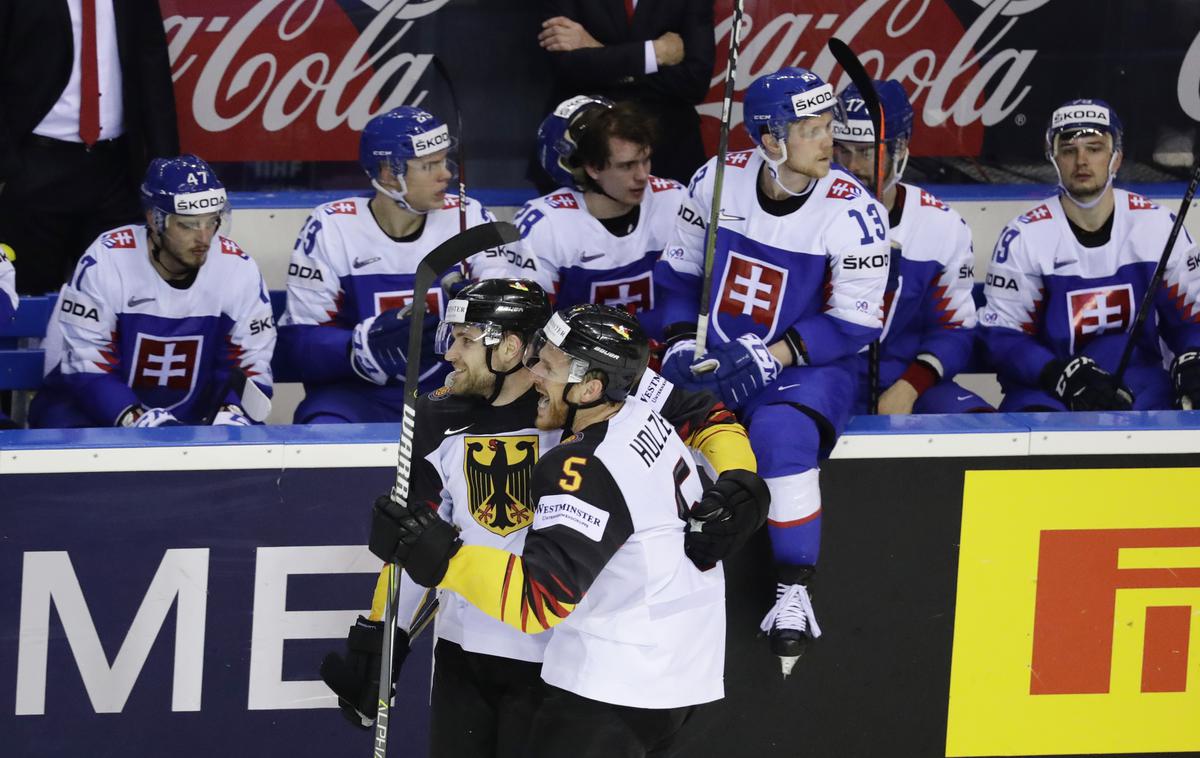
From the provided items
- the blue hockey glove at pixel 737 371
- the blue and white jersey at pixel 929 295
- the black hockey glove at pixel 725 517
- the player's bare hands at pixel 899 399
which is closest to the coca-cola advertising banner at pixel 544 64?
the blue and white jersey at pixel 929 295

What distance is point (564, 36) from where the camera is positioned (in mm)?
5070

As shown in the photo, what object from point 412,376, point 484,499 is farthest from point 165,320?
point 484,499

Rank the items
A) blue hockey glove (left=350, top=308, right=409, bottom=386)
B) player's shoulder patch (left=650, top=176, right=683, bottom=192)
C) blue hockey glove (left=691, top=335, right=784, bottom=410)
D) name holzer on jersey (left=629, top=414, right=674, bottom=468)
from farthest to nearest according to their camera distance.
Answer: player's shoulder patch (left=650, top=176, right=683, bottom=192) → blue hockey glove (left=350, top=308, right=409, bottom=386) → blue hockey glove (left=691, top=335, right=784, bottom=410) → name holzer on jersey (left=629, top=414, right=674, bottom=468)

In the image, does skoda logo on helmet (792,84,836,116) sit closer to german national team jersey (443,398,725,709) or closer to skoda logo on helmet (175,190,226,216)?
german national team jersey (443,398,725,709)

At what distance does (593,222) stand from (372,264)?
62 cm

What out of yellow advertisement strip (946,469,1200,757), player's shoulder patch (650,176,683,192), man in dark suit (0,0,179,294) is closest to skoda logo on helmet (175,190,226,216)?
man in dark suit (0,0,179,294)

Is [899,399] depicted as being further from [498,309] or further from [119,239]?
[119,239]

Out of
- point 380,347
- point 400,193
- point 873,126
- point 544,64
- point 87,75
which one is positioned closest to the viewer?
point 380,347

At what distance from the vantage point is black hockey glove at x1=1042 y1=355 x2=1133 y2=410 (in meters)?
4.23

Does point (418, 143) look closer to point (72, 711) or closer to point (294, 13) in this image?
point (294, 13)

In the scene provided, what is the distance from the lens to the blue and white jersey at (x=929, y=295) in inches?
181

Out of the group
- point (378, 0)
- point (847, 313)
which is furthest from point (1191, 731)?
point (378, 0)

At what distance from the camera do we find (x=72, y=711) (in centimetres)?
349

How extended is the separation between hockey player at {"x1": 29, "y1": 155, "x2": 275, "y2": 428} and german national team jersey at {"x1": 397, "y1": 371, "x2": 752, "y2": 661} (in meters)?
1.24
